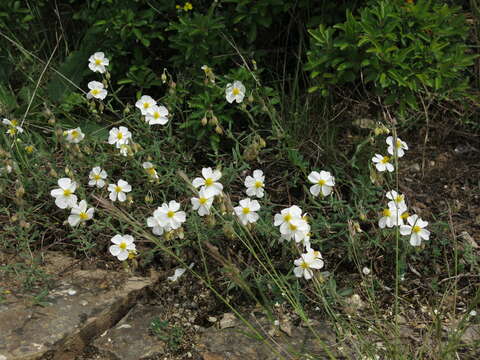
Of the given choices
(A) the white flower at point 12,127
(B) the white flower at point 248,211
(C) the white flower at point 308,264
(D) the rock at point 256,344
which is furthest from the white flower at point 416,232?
(A) the white flower at point 12,127

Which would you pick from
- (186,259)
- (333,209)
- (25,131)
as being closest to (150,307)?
(186,259)

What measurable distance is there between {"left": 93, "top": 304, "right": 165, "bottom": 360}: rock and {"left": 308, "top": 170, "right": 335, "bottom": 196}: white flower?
85cm

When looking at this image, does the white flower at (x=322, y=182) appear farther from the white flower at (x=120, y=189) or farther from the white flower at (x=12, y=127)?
the white flower at (x=12, y=127)

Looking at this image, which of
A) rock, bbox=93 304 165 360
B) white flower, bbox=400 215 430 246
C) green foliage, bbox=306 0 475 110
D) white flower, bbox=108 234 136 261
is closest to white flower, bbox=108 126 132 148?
white flower, bbox=108 234 136 261

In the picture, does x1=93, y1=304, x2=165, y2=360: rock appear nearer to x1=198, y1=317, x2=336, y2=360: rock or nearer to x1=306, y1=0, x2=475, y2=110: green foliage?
x1=198, y1=317, x2=336, y2=360: rock

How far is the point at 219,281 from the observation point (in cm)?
271

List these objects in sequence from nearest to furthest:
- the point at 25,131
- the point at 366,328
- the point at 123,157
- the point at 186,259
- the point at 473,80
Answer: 1. the point at 366,328
2. the point at 186,259
3. the point at 123,157
4. the point at 25,131
5. the point at 473,80

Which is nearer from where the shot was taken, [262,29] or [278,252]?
[278,252]

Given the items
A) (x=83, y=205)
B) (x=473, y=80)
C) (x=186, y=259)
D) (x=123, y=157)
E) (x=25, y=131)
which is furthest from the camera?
(x=473, y=80)

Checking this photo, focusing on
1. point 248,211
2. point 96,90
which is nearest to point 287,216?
point 248,211

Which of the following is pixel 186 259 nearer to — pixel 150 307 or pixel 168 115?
pixel 150 307

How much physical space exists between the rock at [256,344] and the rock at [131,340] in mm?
195

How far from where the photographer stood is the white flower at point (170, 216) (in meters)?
2.47

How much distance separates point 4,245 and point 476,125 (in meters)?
2.57
